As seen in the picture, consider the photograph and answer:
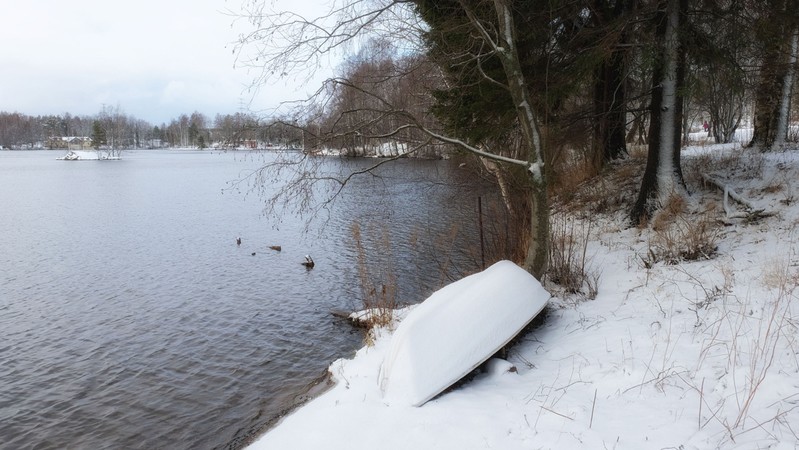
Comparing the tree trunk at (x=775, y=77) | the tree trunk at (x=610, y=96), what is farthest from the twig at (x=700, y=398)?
the tree trunk at (x=775, y=77)

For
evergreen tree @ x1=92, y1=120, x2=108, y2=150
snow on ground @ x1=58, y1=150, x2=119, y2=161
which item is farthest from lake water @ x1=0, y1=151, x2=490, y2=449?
evergreen tree @ x1=92, y1=120, x2=108, y2=150

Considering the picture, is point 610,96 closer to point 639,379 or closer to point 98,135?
point 639,379

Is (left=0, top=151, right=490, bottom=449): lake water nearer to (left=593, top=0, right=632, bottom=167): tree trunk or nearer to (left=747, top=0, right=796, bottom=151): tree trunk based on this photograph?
(left=593, top=0, right=632, bottom=167): tree trunk

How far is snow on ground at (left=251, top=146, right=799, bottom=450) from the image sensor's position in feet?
12.1

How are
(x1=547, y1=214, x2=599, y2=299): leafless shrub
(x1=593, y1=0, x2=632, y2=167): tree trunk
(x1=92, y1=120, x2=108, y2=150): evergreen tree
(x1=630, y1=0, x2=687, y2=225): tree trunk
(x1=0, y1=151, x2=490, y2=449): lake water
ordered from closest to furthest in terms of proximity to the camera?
(x1=0, y1=151, x2=490, y2=449): lake water < (x1=547, y1=214, x2=599, y2=299): leafless shrub < (x1=630, y1=0, x2=687, y2=225): tree trunk < (x1=593, y1=0, x2=632, y2=167): tree trunk < (x1=92, y1=120, x2=108, y2=150): evergreen tree

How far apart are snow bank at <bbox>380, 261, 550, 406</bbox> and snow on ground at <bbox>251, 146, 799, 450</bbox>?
197 mm

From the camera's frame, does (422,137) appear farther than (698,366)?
Yes

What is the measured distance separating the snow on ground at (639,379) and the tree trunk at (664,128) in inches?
72.3

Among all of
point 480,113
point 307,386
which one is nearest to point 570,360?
point 307,386

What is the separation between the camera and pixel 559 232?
9.72 meters

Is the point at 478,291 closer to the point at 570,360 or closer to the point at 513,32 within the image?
the point at 570,360

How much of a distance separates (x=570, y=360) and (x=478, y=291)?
4.20 feet

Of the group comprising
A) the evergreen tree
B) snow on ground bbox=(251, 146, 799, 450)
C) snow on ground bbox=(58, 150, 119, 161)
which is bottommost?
snow on ground bbox=(251, 146, 799, 450)

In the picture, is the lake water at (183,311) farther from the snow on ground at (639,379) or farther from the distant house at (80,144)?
the distant house at (80,144)
